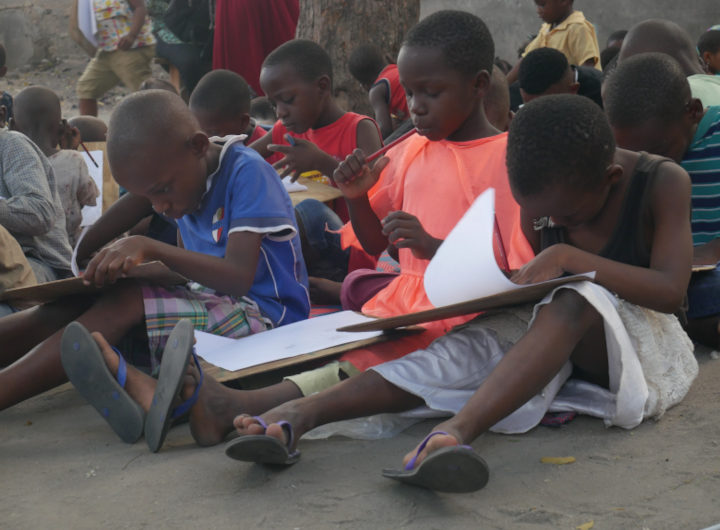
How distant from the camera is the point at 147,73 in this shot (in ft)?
25.1

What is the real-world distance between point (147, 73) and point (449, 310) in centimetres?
621

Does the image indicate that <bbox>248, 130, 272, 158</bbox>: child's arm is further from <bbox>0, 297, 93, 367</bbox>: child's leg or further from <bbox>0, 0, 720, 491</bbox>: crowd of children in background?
<bbox>0, 297, 93, 367</bbox>: child's leg

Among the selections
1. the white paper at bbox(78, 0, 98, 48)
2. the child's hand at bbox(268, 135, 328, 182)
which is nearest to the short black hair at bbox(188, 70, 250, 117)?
the child's hand at bbox(268, 135, 328, 182)

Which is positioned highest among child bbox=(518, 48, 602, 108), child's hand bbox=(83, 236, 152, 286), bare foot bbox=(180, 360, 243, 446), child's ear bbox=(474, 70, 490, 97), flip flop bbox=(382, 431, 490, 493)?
child's ear bbox=(474, 70, 490, 97)

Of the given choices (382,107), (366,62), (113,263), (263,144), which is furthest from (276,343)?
(366,62)

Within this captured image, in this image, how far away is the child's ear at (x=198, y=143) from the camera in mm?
2643

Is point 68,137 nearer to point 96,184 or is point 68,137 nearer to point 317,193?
point 96,184

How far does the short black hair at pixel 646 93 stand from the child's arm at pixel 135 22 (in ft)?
17.9

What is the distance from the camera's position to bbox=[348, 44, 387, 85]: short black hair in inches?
213

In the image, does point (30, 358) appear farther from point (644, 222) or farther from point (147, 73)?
point (147, 73)

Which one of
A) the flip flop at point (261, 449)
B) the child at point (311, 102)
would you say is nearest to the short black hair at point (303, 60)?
the child at point (311, 102)

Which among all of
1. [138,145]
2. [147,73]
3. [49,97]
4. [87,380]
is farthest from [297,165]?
[147,73]

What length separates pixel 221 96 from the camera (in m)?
4.41

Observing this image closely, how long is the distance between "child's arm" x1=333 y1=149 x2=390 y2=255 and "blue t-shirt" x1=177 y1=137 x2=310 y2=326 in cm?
21
